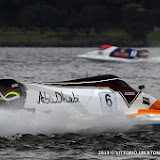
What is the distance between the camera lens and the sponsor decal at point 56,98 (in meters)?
14.0

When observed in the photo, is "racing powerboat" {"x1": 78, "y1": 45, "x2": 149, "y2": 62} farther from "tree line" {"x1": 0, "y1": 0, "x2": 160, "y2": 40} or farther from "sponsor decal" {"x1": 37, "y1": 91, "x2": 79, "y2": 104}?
"tree line" {"x1": 0, "y1": 0, "x2": 160, "y2": 40}

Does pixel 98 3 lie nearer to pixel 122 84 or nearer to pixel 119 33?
pixel 119 33

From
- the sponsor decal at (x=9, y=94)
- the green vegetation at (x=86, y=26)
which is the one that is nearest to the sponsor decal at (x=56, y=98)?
the sponsor decal at (x=9, y=94)

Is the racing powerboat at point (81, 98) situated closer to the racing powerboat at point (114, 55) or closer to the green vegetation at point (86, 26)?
the racing powerboat at point (114, 55)

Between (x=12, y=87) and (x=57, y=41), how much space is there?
319 ft

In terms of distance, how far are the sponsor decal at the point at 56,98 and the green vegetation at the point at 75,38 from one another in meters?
93.8

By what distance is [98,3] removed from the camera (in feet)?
404

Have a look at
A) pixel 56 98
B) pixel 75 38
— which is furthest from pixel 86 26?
pixel 56 98

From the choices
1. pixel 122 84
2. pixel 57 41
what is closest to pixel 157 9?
pixel 57 41

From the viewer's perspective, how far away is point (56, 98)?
14.1m

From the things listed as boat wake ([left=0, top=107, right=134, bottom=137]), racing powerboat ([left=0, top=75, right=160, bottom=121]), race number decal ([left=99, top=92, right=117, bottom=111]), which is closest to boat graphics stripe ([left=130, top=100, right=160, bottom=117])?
racing powerboat ([left=0, top=75, right=160, bottom=121])

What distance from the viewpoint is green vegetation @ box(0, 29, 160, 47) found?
109m

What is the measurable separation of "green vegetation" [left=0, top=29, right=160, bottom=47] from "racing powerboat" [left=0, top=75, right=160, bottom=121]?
93.1 metres

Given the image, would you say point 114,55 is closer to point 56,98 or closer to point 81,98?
point 81,98
